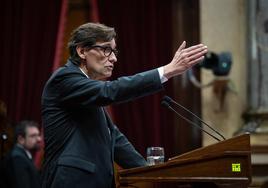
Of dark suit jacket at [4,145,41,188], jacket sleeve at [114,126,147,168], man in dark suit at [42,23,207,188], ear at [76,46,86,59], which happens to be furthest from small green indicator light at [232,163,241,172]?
dark suit jacket at [4,145,41,188]

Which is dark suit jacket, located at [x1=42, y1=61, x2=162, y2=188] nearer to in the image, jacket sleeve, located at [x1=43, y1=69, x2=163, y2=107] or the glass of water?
jacket sleeve, located at [x1=43, y1=69, x2=163, y2=107]

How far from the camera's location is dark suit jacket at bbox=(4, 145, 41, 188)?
16.6 ft

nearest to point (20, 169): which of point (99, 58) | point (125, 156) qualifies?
point (125, 156)

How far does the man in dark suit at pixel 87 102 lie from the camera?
2471 millimetres

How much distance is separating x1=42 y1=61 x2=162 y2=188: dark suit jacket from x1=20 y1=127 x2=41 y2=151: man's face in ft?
9.32

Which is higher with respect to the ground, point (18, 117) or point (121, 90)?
point (121, 90)

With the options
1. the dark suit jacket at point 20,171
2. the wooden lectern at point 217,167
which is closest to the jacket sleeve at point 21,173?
the dark suit jacket at point 20,171

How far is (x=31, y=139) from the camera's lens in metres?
5.46

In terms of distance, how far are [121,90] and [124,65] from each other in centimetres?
347

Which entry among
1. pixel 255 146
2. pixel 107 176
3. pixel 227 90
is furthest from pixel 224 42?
pixel 107 176

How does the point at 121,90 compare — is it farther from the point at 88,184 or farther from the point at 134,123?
the point at 134,123

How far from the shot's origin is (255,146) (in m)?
5.16

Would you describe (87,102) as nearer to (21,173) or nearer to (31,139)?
(21,173)

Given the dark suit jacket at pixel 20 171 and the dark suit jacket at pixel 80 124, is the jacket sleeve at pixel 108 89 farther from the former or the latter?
the dark suit jacket at pixel 20 171
